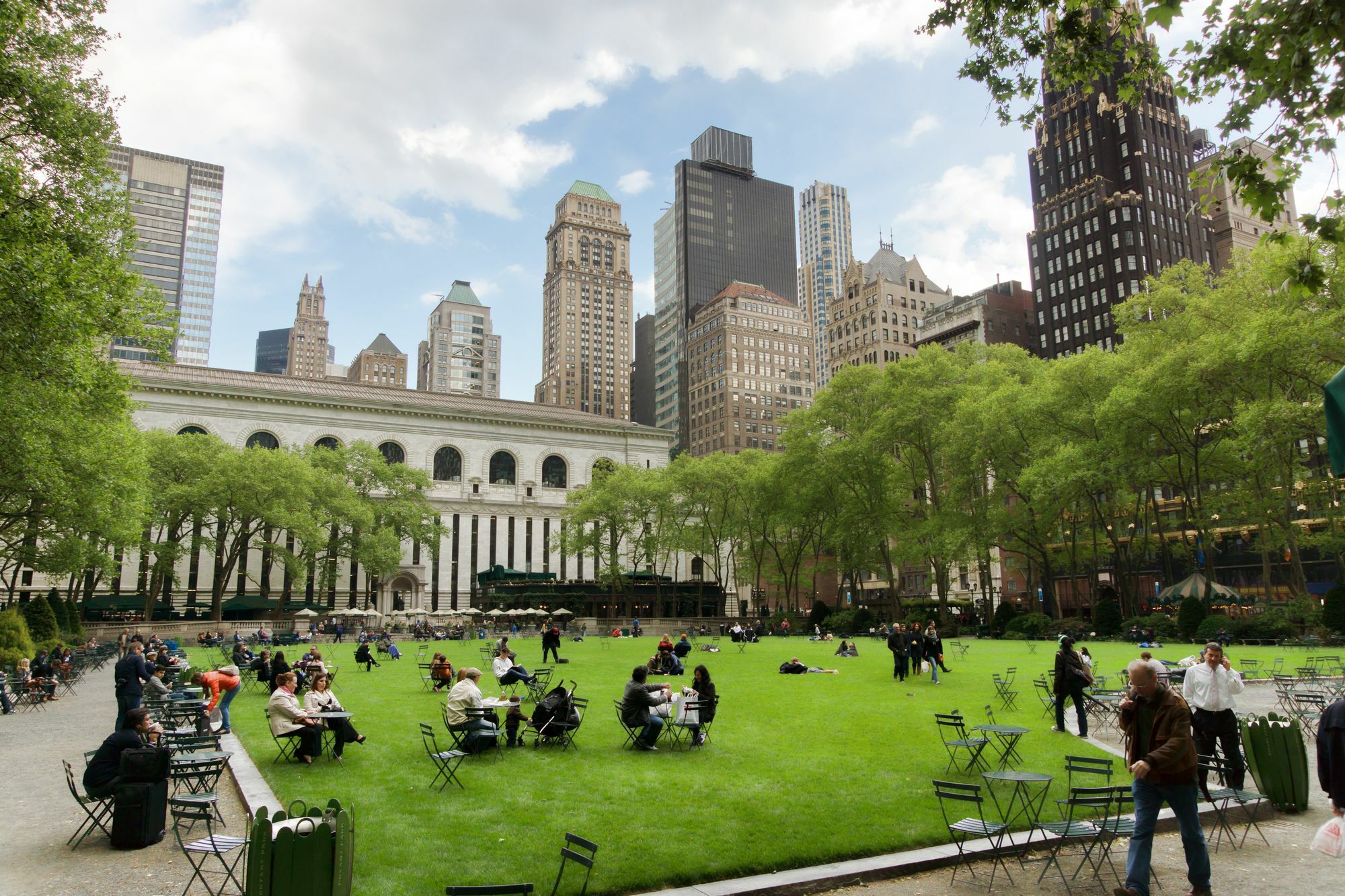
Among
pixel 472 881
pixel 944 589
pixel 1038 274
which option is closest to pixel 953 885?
pixel 472 881

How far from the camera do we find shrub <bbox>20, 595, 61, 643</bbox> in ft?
115

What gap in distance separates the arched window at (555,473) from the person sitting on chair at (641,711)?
7938 cm

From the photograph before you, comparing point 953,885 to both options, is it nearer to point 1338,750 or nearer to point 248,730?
point 1338,750

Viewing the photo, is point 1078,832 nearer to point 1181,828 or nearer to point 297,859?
point 1181,828

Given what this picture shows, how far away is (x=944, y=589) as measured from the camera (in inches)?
2143

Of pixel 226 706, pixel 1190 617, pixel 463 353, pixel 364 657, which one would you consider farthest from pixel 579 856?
pixel 463 353

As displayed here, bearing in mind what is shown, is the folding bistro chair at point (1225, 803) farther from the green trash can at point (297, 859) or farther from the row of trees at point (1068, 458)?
the row of trees at point (1068, 458)

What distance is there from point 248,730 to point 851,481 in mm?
45609

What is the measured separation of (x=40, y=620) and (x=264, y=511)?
20.2 meters

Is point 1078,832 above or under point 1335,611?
under

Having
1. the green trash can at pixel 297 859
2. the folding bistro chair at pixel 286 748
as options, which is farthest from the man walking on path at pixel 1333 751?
the folding bistro chair at pixel 286 748

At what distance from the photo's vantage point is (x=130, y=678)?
1451 centimetres

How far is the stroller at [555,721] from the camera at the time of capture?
14516 millimetres

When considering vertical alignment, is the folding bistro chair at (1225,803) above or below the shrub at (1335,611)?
below
